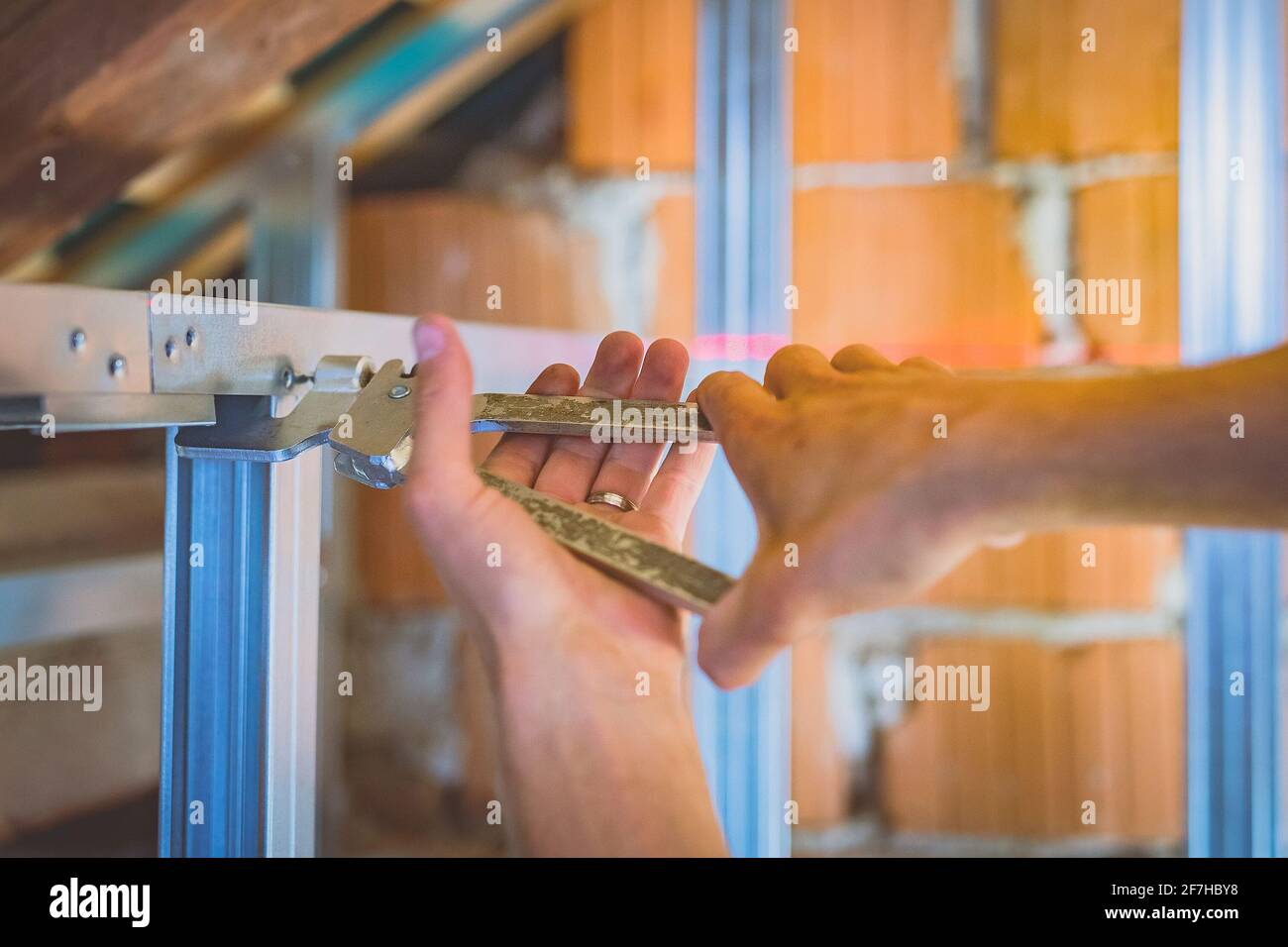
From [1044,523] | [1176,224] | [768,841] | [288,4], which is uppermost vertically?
[288,4]

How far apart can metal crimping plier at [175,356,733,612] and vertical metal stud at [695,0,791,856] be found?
421 millimetres

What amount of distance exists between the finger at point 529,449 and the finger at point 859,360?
122mm

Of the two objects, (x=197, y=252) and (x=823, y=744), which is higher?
(x=197, y=252)

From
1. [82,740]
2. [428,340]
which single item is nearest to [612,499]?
[428,340]

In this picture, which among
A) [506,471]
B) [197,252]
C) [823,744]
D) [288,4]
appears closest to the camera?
[506,471]

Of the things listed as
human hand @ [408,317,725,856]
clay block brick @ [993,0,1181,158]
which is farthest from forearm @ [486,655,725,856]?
clay block brick @ [993,0,1181,158]

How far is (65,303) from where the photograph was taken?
0.33m

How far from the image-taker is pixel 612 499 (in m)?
0.49

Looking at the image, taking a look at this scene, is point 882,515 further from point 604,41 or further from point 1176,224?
point 604,41

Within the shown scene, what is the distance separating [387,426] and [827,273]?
57cm

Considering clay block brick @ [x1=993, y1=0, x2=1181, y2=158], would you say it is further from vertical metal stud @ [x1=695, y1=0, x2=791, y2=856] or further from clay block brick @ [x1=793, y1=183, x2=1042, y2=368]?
vertical metal stud @ [x1=695, y1=0, x2=791, y2=856]
